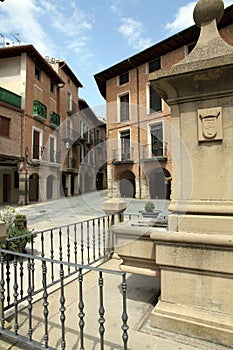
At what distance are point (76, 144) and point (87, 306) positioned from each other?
23.8 meters

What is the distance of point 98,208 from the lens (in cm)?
1499

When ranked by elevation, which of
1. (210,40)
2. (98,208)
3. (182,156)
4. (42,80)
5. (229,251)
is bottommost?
(98,208)

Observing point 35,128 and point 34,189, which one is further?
point 34,189

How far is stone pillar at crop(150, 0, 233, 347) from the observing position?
6.63ft

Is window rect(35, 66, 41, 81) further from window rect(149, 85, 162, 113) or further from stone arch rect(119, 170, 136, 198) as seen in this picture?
stone arch rect(119, 170, 136, 198)

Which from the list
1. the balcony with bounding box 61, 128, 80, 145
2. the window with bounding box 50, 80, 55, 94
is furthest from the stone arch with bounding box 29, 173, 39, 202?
the window with bounding box 50, 80, 55, 94

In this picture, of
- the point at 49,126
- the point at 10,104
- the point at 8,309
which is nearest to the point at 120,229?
the point at 8,309

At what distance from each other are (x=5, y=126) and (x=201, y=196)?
15.7 meters

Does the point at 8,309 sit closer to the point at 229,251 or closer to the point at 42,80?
the point at 229,251

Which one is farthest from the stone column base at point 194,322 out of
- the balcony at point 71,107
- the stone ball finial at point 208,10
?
the balcony at point 71,107

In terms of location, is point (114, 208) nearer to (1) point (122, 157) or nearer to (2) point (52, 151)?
(1) point (122, 157)

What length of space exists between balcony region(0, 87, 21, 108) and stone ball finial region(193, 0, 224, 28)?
15297 mm

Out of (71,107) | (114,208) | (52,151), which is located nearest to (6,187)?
(52,151)

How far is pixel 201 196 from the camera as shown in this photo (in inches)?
88.0
